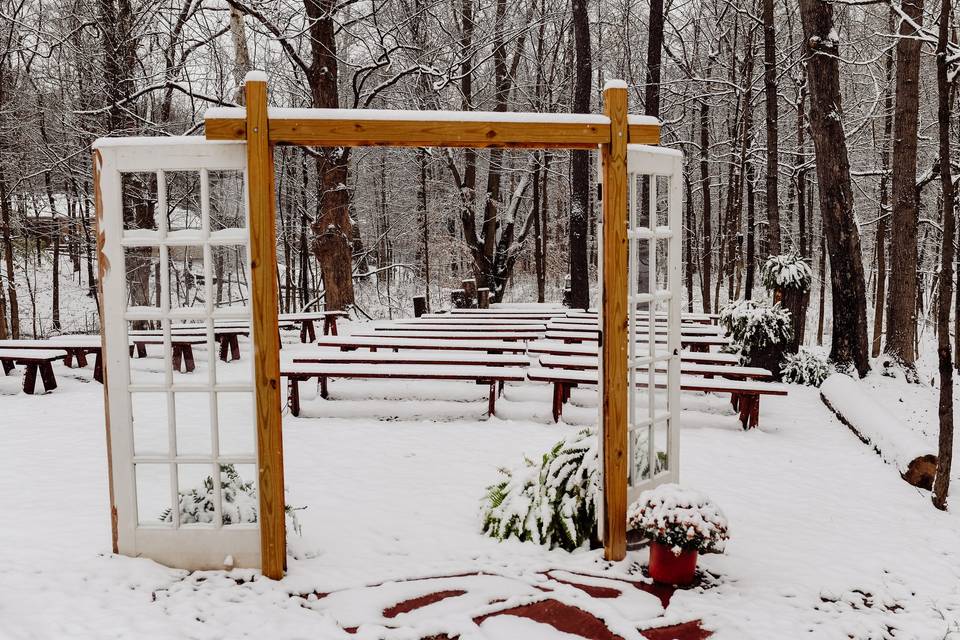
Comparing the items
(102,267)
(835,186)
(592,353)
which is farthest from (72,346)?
(835,186)

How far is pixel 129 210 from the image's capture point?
A: 47.0ft

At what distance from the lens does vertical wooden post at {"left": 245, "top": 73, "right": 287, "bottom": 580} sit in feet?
11.4

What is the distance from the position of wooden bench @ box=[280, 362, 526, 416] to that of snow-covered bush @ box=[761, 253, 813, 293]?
485 centimetres

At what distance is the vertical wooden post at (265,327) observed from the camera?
346 cm

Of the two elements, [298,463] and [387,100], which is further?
[387,100]

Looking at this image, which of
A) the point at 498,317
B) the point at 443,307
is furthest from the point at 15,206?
the point at 498,317

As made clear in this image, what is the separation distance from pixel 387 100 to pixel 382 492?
14047mm

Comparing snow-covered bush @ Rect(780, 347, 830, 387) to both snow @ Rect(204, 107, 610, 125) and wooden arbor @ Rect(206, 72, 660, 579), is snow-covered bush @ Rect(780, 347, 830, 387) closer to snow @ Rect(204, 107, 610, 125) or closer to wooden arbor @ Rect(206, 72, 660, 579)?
wooden arbor @ Rect(206, 72, 660, 579)

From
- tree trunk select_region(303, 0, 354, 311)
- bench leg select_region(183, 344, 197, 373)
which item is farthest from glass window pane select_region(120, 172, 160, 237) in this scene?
bench leg select_region(183, 344, 197, 373)

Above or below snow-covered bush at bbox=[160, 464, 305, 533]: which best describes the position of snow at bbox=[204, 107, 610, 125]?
above

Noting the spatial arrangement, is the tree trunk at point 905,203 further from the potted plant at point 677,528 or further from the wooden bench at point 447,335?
the potted plant at point 677,528

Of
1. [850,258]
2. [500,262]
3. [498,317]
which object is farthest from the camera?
[500,262]

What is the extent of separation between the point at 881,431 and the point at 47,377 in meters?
8.76

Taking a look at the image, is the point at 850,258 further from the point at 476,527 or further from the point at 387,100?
the point at 387,100
